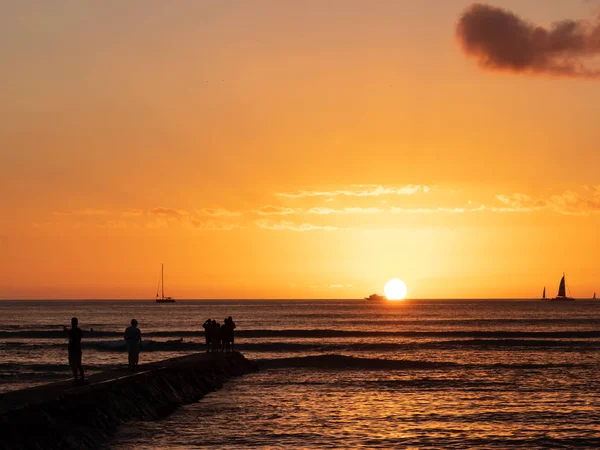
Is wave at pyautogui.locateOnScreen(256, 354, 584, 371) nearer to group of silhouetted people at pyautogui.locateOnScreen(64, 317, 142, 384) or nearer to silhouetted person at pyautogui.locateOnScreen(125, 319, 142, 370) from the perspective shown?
silhouetted person at pyautogui.locateOnScreen(125, 319, 142, 370)

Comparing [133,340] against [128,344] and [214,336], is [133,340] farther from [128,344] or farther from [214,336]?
[214,336]

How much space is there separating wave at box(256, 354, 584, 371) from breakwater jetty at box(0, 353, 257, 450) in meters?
14.7

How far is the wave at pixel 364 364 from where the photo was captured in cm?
4881

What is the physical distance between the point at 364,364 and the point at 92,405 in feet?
95.8

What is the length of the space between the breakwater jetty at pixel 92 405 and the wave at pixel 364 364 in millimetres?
14689

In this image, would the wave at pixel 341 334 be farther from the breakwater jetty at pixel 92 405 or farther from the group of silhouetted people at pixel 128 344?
the group of silhouetted people at pixel 128 344

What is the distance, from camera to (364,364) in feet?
168

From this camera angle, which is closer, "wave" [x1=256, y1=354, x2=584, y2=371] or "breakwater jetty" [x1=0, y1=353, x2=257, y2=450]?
"breakwater jetty" [x1=0, y1=353, x2=257, y2=450]

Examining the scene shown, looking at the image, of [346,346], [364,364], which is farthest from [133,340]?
[346,346]

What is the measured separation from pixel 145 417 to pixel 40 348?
44.1 m

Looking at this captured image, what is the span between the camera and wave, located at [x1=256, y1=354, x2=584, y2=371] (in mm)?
48812

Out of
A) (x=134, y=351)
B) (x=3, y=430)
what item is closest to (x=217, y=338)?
(x=134, y=351)

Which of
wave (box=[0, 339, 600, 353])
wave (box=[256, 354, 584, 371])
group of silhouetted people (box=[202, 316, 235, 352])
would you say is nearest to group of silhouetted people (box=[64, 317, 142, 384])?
group of silhouetted people (box=[202, 316, 235, 352])

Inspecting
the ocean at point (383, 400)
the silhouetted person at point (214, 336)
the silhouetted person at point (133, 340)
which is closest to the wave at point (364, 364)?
the ocean at point (383, 400)
